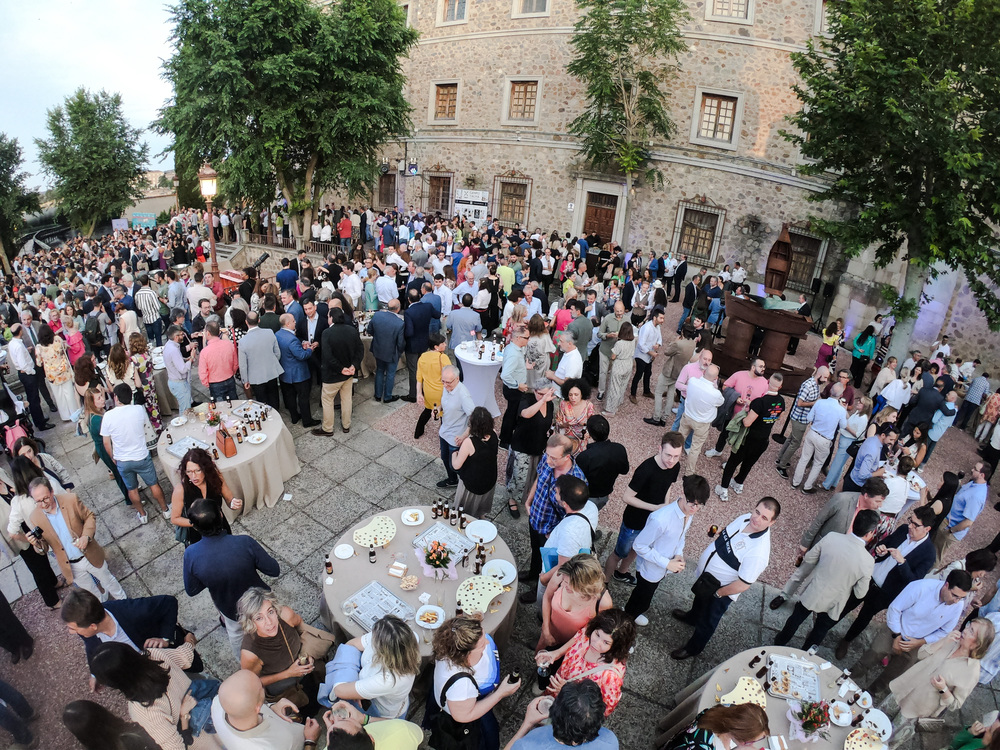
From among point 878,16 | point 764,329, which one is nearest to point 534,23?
point 878,16

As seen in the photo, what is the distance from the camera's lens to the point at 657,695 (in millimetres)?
4340

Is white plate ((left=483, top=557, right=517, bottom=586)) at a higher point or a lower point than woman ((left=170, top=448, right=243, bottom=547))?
lower

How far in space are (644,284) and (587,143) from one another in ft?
27.8

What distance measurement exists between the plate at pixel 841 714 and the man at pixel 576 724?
5.81 ft

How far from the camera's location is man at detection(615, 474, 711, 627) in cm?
406

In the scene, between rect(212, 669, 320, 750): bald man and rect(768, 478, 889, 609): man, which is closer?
→ rect(212, 669, 320, 750): bald man

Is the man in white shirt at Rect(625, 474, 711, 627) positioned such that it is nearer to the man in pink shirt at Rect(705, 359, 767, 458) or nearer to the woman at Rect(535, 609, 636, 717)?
the woman at Rect(535, 609, 636, 717)

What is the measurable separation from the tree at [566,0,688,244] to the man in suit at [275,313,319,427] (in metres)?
13.0

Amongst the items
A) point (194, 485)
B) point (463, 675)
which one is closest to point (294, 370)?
point (194, 485)

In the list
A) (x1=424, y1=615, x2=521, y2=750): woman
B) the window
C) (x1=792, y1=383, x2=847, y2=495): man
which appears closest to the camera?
(x1=424, y1=615, x2=521, y2=750): woman

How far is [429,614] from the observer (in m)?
3.85

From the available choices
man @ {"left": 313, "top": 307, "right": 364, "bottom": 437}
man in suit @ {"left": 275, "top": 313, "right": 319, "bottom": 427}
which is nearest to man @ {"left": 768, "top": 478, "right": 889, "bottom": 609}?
man @ {"left": 313, "top": 307, "right": 364, "bottom": 437}

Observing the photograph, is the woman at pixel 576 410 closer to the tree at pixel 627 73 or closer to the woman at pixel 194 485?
the woman at pixel 194 485

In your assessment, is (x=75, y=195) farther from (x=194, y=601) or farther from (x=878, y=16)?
(x=878, y=16)
